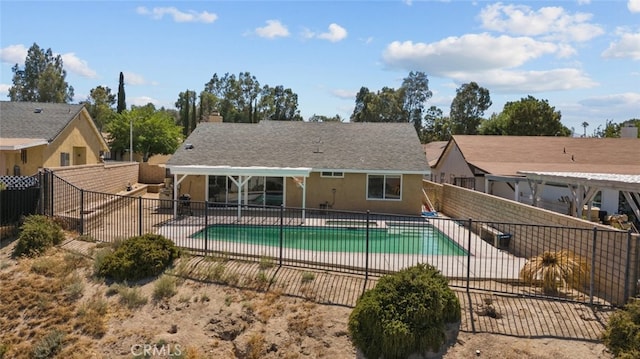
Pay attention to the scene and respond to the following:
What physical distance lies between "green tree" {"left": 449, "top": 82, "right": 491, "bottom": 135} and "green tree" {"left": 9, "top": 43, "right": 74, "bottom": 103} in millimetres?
57210

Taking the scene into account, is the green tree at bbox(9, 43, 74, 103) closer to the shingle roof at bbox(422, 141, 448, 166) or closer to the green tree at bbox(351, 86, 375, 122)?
the green tree at bbox(351, 86, 375, 122)

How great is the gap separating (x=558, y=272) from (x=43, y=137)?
2403cm

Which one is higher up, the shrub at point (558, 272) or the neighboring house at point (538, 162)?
the neighboring house at point (538, 162)

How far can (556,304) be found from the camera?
29.0 ft

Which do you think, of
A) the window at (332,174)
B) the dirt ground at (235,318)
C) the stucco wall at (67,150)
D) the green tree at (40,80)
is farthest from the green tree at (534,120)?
the green tree at (40,80)

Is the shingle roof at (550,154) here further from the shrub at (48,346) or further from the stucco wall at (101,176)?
the shrub at (48,346)

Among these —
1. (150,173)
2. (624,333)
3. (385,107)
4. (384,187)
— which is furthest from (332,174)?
(385,107)

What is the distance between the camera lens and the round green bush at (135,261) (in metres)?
10.7

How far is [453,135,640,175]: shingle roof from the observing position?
24.6 m

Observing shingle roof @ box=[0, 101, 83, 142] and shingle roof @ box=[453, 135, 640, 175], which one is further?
shingle roof @ box=[453, 135, 640, 175]

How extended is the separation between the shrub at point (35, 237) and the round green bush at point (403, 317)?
9.43 meters

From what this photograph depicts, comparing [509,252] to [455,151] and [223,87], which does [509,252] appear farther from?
[223,87]

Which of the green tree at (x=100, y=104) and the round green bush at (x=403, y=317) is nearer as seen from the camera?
the round green bush at (x=403, y=317)
